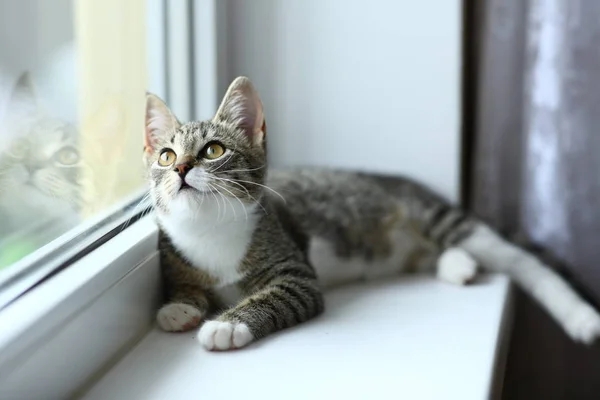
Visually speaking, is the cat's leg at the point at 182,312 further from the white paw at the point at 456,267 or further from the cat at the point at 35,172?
the white paw at the point at 456,267

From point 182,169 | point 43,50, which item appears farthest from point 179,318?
point 43,50

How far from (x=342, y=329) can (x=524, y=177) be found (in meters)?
0.62

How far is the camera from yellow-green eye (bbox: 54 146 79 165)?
1169mm

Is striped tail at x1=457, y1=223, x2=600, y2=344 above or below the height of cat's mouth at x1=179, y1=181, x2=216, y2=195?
below

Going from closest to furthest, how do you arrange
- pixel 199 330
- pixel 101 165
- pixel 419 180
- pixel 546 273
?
pixel 199 330, pixel 101 165, pixel 546 273, pixel 419 180

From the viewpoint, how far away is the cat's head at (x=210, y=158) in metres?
1.10

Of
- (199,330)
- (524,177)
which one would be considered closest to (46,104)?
(199,330)

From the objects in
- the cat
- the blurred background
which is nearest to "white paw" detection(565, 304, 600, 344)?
the blurred background

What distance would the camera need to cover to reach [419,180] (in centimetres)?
165

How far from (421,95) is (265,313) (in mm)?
673

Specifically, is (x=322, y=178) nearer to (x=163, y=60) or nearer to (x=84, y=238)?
(x=163, y=60)

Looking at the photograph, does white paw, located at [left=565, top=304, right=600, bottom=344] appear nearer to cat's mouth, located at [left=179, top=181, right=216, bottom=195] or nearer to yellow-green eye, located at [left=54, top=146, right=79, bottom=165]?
cat's mouth, located at [left=179, top=181, right=216, bottom=195]

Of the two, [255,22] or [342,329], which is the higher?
[255,22]

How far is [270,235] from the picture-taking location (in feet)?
4.19
